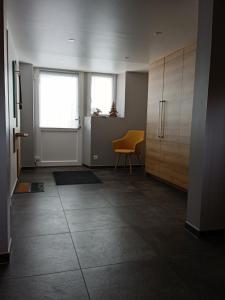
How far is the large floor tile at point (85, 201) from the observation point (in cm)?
336

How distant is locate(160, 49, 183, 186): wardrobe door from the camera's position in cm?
404

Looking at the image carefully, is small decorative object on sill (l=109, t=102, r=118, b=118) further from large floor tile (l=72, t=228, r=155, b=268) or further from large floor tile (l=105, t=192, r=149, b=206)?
large floor tile (l=72, t=228, r=155, b=268)

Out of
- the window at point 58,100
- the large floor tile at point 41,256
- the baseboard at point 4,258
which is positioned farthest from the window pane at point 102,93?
the baseboard at point 4,258

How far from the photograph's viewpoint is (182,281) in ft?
5.89

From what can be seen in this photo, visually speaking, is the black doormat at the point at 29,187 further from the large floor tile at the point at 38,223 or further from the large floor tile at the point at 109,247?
the large floor tile at the point at 109,247

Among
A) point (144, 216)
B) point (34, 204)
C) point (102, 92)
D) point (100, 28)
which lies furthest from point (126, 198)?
point (102, 92)

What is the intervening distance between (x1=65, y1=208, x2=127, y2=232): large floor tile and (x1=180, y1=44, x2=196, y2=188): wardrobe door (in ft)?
4.51

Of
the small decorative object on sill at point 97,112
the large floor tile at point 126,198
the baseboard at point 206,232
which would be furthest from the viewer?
the small decorative object on sill at point 97,112

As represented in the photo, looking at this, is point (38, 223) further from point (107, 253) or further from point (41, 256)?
point (107, 253)

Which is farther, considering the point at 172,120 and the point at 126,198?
the point at 172,120

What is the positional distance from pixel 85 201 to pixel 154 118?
220 centimetres

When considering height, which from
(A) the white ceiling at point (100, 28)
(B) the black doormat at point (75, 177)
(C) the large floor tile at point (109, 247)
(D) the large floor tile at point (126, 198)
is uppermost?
(A) the white ceiling at point (100, 28)

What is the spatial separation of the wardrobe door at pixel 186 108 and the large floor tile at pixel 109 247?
1652 millimetres

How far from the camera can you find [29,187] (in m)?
4.23
